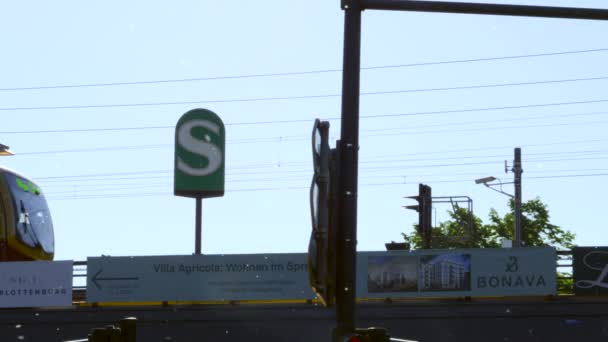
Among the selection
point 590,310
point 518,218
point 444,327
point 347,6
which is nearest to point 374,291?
point 444,327

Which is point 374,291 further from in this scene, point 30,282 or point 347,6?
point 347,6

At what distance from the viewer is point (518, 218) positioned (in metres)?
46.6

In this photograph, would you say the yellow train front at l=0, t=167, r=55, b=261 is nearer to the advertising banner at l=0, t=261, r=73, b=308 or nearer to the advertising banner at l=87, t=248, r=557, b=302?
the advertising banner at l=0, t=261, r=73, b=308

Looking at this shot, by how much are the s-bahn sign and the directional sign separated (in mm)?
5533

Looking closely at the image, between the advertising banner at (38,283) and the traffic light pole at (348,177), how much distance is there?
25343 millimetres

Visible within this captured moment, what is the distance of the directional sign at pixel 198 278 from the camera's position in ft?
99.2

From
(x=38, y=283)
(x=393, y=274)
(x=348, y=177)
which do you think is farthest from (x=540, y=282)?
(x=348, y=177)

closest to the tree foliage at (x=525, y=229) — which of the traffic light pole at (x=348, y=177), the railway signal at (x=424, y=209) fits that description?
the railway signal at (x=424, y=209)

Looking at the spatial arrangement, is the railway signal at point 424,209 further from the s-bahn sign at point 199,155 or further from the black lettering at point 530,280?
the black lettering at point 530,280

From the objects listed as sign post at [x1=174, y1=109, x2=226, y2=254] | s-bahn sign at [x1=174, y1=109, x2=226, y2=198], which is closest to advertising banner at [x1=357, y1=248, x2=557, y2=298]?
sign post at [x1=174, y1=109, x2=226, y2=254]

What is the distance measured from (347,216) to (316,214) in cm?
55

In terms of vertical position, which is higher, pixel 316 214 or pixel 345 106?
pixel 345 106

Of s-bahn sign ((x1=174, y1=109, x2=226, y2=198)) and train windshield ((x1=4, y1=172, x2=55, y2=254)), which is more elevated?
s-bahn sign ((x1=174, y1=109, x2=226, y2=198))

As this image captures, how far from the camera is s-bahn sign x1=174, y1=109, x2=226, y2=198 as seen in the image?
1430 inches
